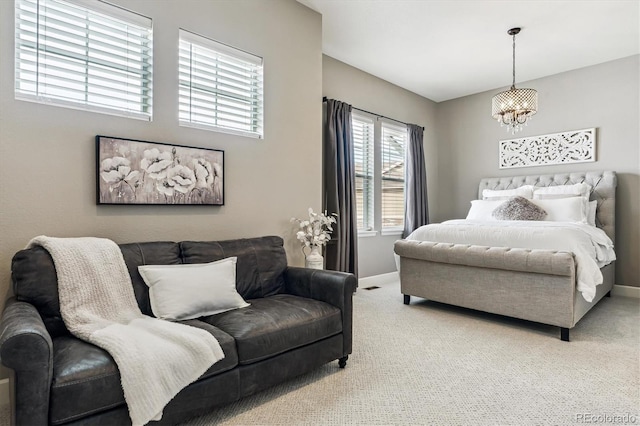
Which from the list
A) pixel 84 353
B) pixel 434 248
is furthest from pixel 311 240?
pixel 84 353

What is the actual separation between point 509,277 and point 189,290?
2.74 m

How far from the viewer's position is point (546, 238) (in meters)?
3.21

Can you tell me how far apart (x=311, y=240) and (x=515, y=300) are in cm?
192

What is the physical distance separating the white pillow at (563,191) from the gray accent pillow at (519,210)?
1.33 feet

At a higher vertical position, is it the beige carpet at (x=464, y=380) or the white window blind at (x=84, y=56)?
the white window blind at (x=84, y=56)

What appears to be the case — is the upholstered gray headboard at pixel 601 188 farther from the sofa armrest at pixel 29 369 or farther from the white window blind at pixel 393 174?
the sofa armrest at pixel 29 369

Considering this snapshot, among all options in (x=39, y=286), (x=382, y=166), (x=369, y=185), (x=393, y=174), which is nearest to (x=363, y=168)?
(x=369, y=185)

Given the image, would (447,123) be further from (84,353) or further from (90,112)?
(84,353)

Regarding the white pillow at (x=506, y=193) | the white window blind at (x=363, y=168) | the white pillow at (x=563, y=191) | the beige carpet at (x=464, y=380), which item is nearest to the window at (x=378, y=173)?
the white window blind at (x=363, y=168)

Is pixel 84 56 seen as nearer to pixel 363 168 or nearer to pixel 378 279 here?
pixel 363 168

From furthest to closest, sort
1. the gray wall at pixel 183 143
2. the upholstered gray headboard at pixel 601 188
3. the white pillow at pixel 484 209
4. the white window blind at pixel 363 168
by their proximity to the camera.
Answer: the white window blind at pixel 363 168
the white pillow at pixel 484 209
the upholstered gray headboard at pixel 601 188
the gray wall at pixel 183 143

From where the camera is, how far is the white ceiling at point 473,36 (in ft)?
11.2

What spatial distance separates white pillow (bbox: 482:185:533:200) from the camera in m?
4.71

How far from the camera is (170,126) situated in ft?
8.73
